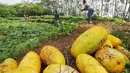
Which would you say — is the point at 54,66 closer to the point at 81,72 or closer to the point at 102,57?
the point at 81,72

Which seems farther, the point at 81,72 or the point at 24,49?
the point at 24,49

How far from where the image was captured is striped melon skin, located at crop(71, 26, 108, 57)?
13.5 feet

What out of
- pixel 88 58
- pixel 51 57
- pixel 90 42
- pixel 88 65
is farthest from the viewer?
pixel 90 42

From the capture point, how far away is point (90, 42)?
4121mm

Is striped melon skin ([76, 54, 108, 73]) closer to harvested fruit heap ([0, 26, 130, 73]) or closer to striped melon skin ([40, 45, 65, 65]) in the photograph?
harvested fruit heap ([0, 26, 130, 73])

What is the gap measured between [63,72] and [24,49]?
2.30 metres

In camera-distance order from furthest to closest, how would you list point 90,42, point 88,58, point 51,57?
1. point 90,42
2. point 51,57
3. point 88,58

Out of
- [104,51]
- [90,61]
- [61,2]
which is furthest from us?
[61,2]

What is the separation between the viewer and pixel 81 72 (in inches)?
149

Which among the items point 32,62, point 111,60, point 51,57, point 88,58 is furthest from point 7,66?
point 111,60

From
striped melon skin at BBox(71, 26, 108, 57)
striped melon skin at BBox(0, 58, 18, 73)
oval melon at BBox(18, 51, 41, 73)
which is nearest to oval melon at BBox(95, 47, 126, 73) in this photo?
striped melon skin at BBox(71, 26, 108, 57)

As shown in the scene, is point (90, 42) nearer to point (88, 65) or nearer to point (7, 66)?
point (88, 65)

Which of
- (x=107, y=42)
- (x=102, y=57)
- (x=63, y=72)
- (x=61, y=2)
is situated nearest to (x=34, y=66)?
(x=63, y=72)

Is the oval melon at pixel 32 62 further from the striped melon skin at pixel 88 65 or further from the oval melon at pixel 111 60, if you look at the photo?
the oval melon at pixel 111 60
